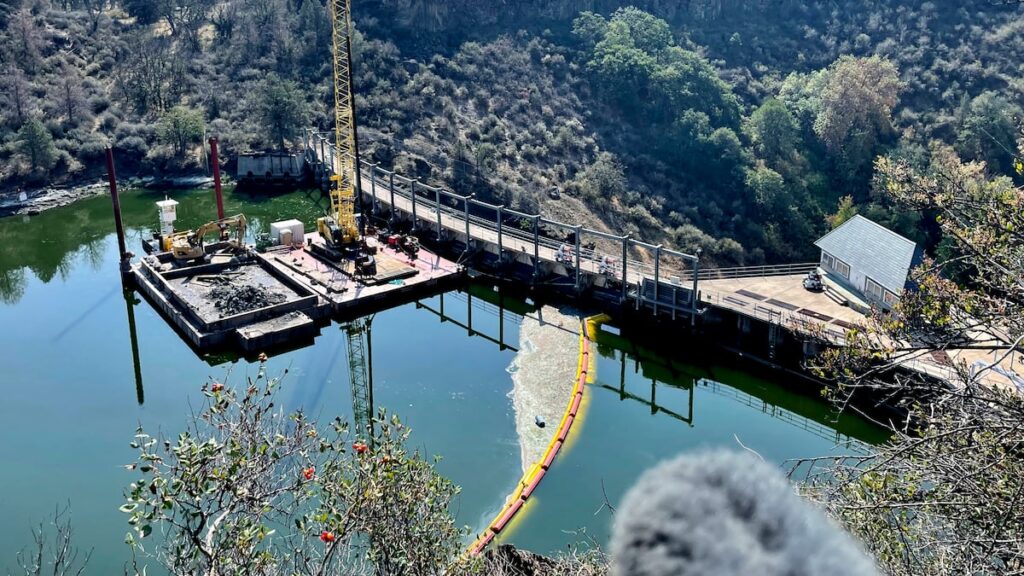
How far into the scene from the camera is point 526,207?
49.4 metres

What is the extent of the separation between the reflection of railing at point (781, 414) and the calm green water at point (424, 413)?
6 centimetres

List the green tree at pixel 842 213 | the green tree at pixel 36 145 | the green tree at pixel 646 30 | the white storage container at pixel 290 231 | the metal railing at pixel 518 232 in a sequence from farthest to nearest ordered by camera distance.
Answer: the green tree at pixel 646 30, the green tree at pixel 842 213, the green tree at pixel 36 145, the white storage container at pixel 290 231, the metal railing at pixel 518 232

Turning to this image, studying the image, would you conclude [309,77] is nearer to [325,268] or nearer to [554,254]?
[325,268]

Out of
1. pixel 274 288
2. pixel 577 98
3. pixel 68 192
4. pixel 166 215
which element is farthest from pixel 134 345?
pixel 577 98

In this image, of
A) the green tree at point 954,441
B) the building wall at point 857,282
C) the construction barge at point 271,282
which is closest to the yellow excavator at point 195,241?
the construction barge at point 271,282

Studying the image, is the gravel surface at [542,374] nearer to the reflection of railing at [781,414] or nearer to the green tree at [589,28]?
the reflection of railing at [781,414]

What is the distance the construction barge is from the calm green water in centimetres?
83

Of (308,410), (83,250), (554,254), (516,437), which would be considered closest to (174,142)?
(83,250)

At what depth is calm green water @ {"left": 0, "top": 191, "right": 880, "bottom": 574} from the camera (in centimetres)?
2072

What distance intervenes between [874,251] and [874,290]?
1.57 m

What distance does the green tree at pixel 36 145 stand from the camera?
48812mm

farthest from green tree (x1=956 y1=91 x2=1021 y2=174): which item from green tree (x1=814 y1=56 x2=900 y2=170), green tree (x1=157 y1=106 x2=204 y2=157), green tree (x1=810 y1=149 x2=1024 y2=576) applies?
green tree (x1=157 y1=106 x2=204 y2=157)

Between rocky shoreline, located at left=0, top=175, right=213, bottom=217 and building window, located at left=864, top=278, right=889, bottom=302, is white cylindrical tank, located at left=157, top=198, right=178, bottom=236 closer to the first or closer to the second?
rocky shoreline, located at left=0, top=175, right=213, bottom=217

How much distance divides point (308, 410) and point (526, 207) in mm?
26536
